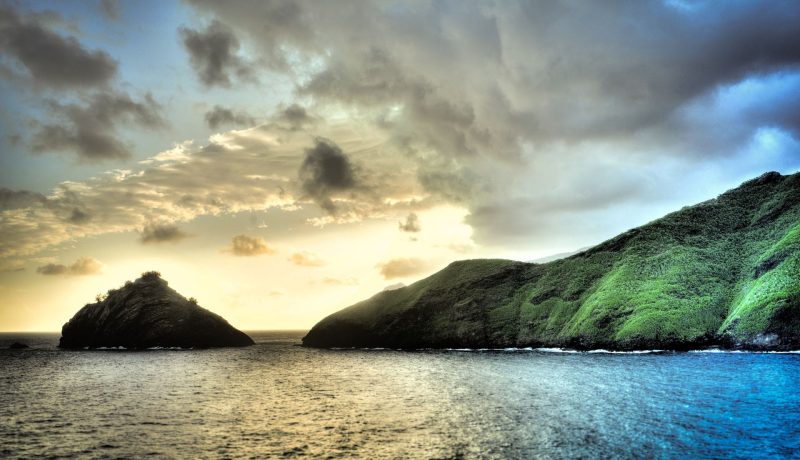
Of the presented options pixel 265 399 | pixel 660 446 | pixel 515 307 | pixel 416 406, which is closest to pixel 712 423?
pixel 660 446

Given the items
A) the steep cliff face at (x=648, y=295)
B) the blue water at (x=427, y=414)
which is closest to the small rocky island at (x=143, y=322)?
the steep cliff face at (x=648, y=295)

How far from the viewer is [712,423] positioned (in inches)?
1414

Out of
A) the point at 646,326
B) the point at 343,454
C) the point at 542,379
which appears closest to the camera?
the point at 343,454

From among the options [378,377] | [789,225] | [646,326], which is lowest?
[378,377]

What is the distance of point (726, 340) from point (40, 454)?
12190 centimetres

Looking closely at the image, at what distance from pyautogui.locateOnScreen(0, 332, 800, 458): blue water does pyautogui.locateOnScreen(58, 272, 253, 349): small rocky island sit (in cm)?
10366

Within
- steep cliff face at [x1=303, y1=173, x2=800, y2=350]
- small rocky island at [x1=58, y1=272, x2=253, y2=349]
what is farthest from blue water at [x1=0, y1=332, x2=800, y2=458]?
small rocky island at [x1=58, y1=272, x2=253, y2=349]

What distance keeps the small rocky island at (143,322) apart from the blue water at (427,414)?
103655 millimetres

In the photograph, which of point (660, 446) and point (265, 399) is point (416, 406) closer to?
point (265, 399)

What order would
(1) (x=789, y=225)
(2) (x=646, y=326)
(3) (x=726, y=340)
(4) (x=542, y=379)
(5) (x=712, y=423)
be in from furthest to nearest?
1. (1) (x=789, y=225)
2. (2) (x=646, y=326)
3. (3) (x=726, y=340)
4. (4) (x=542, y=379)
5. (5) (x=712, y=423)

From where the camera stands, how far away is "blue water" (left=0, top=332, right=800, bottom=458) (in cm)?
3183

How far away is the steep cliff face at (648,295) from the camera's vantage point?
105 m

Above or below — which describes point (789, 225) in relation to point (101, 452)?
above

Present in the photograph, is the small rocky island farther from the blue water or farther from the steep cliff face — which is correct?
the blue water
